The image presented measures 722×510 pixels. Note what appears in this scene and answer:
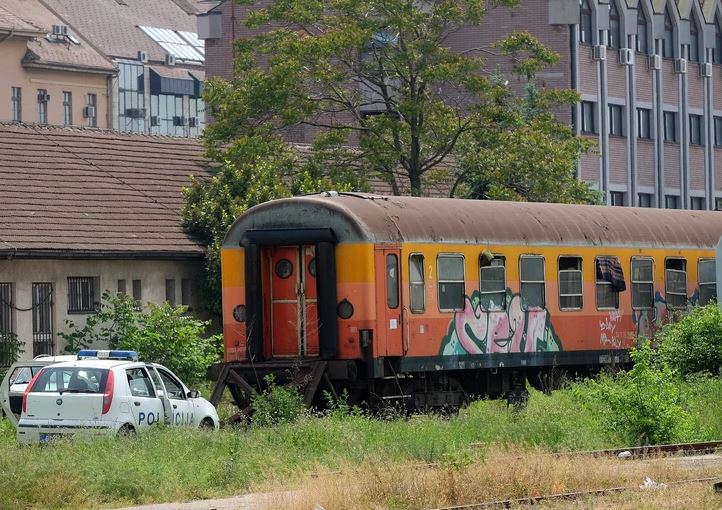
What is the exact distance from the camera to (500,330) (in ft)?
87.6

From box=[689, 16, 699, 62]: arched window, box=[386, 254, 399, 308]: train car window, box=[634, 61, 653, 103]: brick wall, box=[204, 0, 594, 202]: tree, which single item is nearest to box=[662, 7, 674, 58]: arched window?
box=[689, 16, 699, 62]: arched window

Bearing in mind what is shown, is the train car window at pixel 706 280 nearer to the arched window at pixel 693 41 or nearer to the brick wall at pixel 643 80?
the brick wall at pixel 643 80

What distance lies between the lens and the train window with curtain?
94.1 ft

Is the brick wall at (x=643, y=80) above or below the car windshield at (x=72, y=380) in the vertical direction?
above

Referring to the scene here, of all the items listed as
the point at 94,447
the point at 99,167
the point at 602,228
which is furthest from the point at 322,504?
the point at 99,167

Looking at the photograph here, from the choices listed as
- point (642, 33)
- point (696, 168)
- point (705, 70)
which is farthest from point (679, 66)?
point (696, 168)

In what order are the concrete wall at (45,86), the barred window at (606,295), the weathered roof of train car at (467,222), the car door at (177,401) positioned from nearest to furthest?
the car door at (177,401) < the weathered roof of train car at (467,222) < the barred window at (606,295) < the concrete wall at (45,86)

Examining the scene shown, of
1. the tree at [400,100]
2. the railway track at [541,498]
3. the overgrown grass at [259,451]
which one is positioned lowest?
the railway track at [541,498]

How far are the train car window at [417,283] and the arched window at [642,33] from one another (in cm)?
4152

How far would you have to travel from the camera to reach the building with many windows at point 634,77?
6003 centimetres

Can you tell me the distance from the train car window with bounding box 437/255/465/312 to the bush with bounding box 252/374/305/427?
3207mm

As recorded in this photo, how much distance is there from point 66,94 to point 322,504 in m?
89.2

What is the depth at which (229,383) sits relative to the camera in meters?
24.9

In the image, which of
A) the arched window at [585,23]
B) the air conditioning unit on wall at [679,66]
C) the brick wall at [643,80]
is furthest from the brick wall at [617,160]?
the air conditioning unit on wall at [679,66]
